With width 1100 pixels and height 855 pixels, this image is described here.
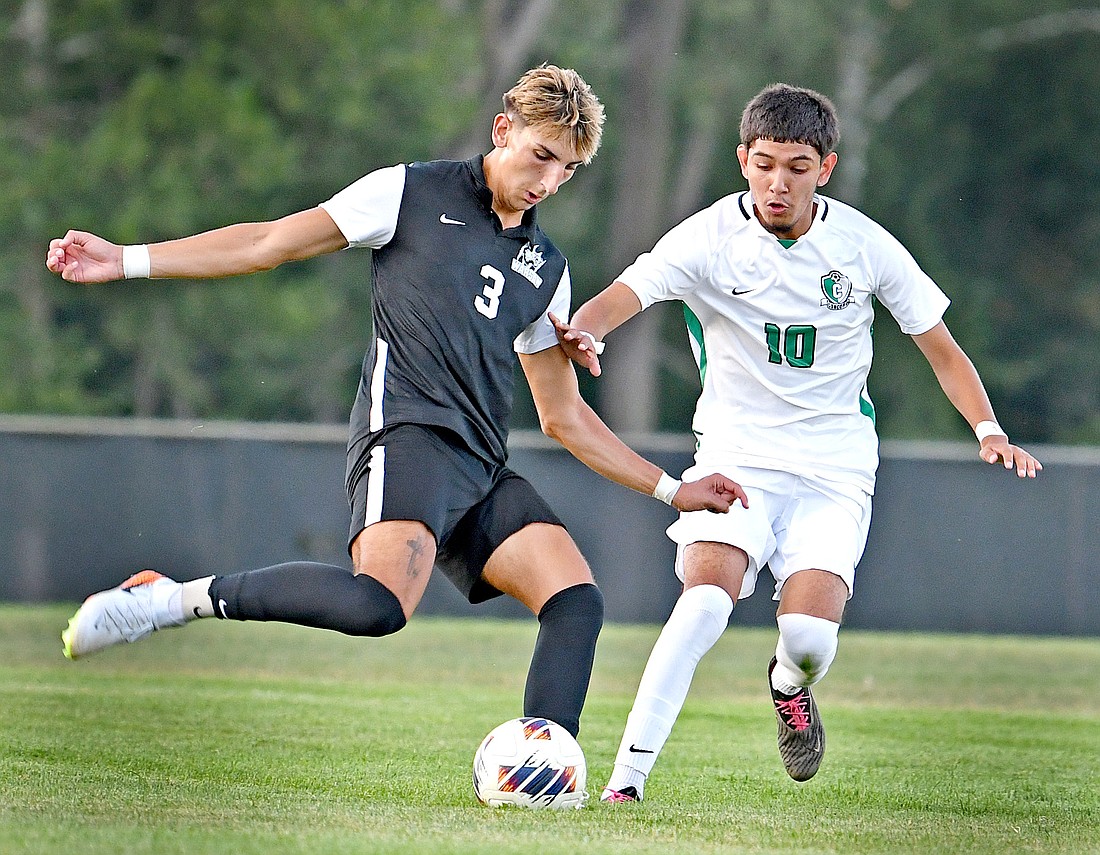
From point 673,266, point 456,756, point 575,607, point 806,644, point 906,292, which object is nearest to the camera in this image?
point 575,607

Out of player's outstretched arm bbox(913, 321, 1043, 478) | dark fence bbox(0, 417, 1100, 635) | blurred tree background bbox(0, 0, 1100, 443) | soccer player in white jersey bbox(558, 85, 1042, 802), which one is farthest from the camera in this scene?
blurred tree background bbox(0, 0, 1100, 443)

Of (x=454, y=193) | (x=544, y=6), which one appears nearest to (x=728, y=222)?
(x=454, y=193)

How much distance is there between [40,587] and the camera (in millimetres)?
16266

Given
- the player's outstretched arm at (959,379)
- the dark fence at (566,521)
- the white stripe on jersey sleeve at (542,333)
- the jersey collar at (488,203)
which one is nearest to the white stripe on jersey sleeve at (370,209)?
the jersey collar at (488,203)

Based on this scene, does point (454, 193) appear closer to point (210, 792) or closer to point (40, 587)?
point (210, 792)

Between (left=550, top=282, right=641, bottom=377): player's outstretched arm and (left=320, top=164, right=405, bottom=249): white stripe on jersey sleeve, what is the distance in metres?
0.59

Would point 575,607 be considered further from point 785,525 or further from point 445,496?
point 785,525

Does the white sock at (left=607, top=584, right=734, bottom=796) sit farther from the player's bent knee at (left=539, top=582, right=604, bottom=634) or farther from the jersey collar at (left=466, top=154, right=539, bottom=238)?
the jersey collar at (left=466, top=154, right=539, bottom=238)

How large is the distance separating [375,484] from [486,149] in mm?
22340

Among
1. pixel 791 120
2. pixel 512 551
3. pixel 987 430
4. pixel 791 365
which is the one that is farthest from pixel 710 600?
pixel 791 120

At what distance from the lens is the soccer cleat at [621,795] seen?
16.9 ft

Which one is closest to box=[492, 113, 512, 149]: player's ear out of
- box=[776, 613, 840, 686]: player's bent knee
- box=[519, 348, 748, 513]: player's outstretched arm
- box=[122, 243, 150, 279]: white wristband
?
box=[519, 348, 748, 513]: player's outstretched arm

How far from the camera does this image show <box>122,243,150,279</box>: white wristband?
197 inches

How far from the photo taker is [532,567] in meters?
5.52
